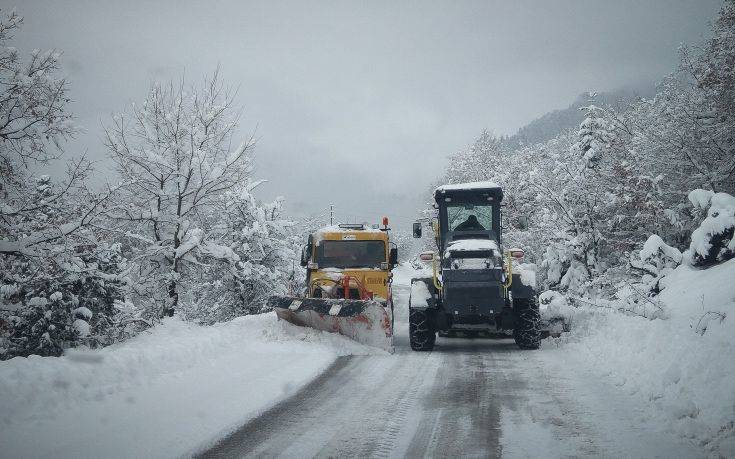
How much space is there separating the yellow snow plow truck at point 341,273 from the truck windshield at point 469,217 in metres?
1.96

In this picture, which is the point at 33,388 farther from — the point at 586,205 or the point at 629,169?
the point at 586,205

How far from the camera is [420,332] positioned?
9.69 metres

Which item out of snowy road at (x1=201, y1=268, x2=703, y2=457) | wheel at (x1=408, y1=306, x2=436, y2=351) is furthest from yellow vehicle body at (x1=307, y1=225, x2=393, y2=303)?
snowy road at (x1=201, y1=268, x2=703, y2=457)

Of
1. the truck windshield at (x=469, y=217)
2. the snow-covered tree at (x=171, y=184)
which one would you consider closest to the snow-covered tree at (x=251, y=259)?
the snow-covered tree at (x=171, y=184)

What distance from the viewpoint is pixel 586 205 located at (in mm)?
19828

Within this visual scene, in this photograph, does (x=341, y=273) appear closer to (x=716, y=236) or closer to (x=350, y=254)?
(x=350, y=254)

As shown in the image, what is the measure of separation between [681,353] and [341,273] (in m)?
7.42

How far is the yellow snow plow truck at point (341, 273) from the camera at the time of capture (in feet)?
32.6

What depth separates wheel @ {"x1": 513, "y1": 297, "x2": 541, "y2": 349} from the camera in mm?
9586

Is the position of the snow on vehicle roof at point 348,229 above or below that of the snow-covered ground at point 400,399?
above

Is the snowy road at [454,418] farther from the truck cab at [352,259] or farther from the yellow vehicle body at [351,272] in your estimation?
the truck cab at [352,259]

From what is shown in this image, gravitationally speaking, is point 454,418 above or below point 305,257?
below

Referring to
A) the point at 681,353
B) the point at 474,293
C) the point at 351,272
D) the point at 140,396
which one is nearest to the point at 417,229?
the point at 474,293

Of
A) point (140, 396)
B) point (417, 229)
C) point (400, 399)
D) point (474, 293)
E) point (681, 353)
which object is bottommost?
point (400, 399)
